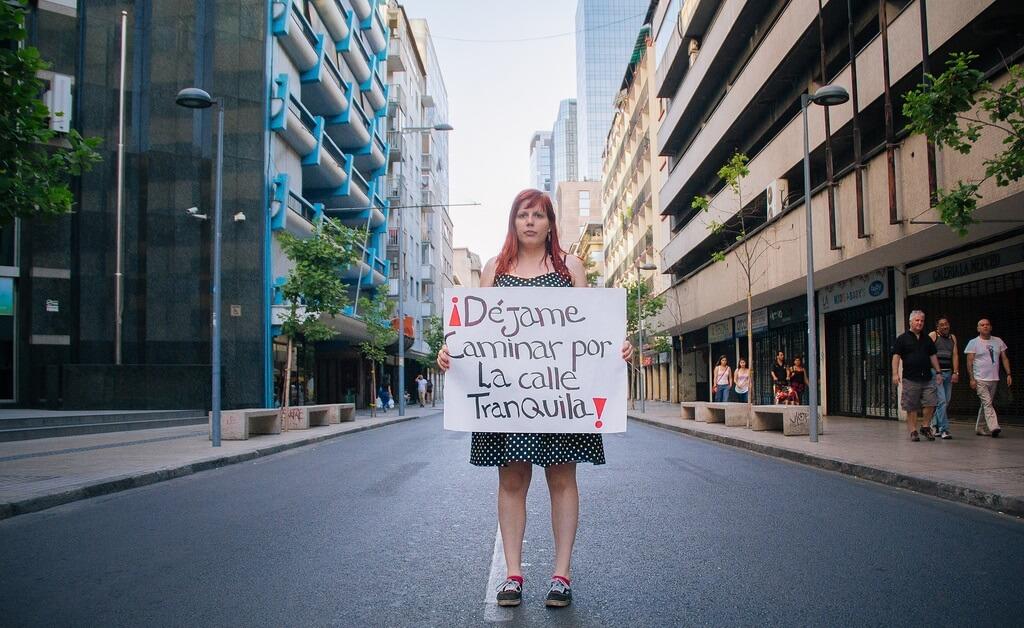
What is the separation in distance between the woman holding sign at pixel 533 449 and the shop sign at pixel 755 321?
90.8ft

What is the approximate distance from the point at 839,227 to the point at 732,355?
17.5 meters

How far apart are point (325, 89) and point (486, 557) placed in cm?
3053

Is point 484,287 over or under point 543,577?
over

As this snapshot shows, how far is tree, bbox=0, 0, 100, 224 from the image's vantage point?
26.1ft

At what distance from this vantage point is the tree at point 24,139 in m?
7.97

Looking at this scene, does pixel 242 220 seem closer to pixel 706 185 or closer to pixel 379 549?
pixel 706 185

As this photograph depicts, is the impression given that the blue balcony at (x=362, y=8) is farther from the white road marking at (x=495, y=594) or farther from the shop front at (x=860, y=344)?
the white road marking at (x=495, y=594)

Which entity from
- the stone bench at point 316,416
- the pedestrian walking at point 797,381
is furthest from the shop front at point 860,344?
the stone bench at point 316,416

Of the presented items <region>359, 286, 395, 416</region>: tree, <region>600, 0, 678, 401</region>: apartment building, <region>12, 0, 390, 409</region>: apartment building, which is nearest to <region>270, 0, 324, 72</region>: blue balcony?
<region>12, 0, 390, 409</region>: apartment building

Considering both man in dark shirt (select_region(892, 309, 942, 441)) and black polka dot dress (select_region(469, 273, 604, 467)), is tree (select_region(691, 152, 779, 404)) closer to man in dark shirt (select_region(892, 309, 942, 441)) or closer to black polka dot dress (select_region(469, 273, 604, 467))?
man in dark shirt (select_region(892, 309, 942, 441))

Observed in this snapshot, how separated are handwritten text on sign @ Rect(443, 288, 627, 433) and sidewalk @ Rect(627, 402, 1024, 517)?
444cm

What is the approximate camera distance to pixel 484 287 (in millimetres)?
4332

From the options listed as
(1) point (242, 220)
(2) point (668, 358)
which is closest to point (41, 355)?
(1) point (242, 220)

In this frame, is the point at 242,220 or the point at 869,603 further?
the point at 242,220
